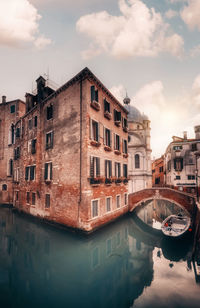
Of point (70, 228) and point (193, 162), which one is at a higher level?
point (193, 162)

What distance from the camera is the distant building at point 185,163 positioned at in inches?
1154

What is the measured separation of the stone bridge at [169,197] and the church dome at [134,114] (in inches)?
950

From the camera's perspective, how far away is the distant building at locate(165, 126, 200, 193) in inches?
1154

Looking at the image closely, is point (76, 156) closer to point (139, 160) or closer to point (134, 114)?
point (139, 160)

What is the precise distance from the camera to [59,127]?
606 inches

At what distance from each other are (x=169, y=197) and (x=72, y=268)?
42.4 ft

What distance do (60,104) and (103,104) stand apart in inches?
162

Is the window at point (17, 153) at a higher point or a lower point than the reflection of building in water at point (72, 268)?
higher

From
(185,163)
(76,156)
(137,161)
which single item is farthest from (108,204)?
(185,163)

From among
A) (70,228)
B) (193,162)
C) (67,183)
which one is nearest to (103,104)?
(67,183)

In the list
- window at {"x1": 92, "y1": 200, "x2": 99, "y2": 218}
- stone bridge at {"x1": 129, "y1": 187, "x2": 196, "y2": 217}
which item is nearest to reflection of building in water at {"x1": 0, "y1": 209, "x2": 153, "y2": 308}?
window at {"x1": 92, "y1": 200, "x2": 99, "y2": 218}

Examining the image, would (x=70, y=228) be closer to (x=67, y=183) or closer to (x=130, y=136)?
(x=67, y=183)

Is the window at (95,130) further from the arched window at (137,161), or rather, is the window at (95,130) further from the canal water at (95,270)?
the arched window at (137,161)

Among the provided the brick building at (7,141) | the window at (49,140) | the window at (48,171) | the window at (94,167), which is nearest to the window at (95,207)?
the window at (94,167)
